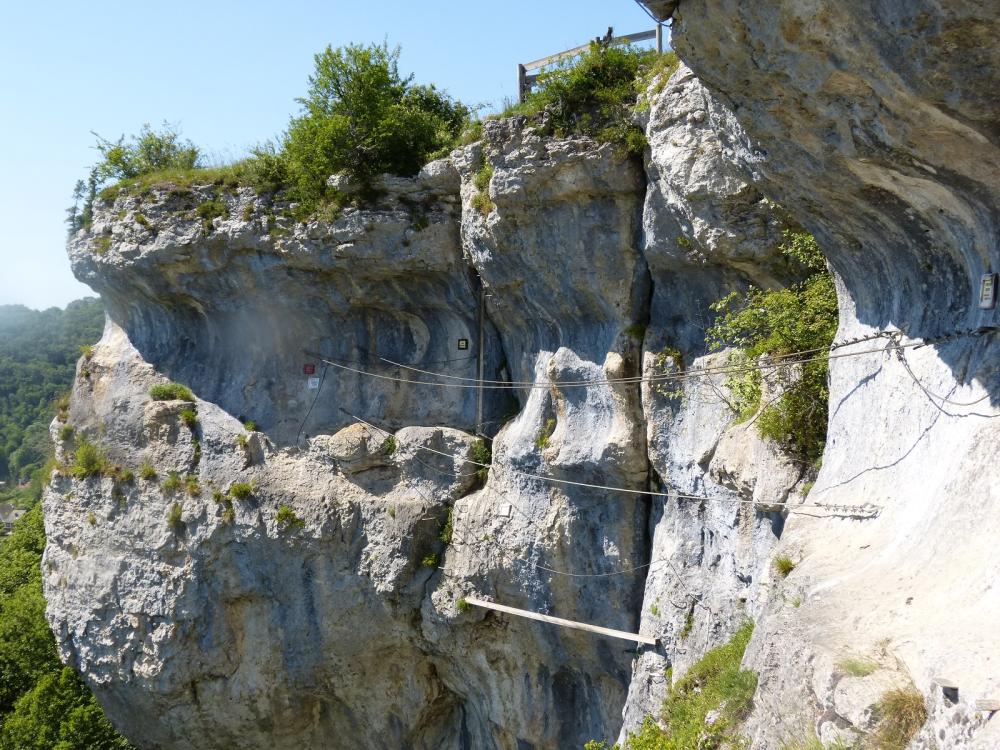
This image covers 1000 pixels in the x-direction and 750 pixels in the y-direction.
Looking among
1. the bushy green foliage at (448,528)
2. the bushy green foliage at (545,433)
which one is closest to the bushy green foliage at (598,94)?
the bushy green foliage at (545,433)

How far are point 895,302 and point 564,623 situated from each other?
8191 mm

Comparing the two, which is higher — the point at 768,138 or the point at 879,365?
the point at 768,138

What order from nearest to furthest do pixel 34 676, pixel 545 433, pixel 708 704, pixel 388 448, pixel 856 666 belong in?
pixel 856 666 → pixel 708 704 → pixel 545 433 → pixel 388 448 → pixel 34 676

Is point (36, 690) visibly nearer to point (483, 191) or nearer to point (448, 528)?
point (448, 528)

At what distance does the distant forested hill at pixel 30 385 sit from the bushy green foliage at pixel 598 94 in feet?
191

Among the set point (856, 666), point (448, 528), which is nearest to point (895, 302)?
point (856, 666)

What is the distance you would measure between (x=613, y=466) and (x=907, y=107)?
8.35 m

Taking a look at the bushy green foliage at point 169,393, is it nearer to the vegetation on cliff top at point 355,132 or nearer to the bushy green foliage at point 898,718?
the vegetation on cliff top at point 355,132

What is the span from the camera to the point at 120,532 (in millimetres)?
17594

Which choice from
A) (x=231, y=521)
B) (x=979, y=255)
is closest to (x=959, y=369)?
(x=979, y=255)

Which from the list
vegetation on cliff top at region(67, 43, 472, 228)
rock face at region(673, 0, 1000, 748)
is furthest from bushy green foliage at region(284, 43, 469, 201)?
rock face at region(673, 0, 1000, 748)

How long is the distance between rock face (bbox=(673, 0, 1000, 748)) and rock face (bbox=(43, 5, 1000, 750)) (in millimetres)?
28

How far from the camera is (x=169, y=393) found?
18047mm

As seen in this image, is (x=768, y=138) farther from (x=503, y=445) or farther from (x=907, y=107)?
(x=503, y=445)
